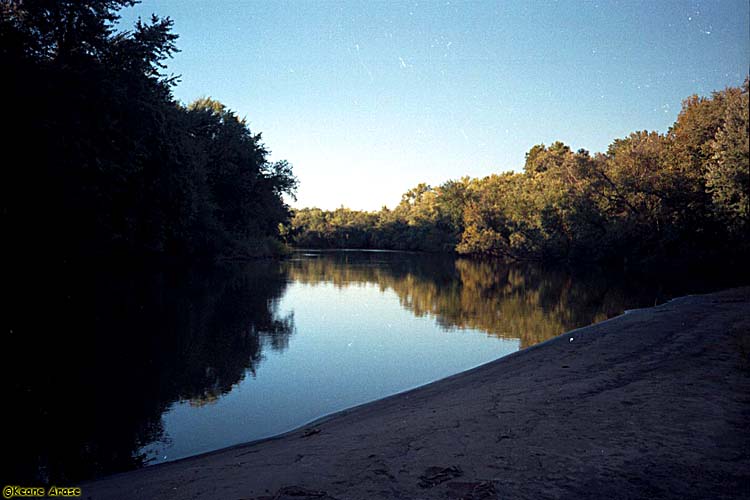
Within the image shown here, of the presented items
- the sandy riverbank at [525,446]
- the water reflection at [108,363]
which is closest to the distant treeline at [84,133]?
the water reflection at [108,363]

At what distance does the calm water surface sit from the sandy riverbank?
131cm

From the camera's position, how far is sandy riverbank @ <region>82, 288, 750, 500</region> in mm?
3859

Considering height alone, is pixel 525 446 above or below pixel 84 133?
below

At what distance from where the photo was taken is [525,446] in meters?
4.66

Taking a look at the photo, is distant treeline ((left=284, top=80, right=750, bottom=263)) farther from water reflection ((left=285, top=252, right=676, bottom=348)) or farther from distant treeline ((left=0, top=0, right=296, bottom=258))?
distant treeline ((left=0, top=0, right=296, bottom=258))

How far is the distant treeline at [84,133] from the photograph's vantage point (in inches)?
645

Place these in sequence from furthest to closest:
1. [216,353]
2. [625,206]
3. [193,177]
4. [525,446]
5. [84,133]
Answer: [625,206] < [193,177] < [84,133] < [216,353] < [525,446]

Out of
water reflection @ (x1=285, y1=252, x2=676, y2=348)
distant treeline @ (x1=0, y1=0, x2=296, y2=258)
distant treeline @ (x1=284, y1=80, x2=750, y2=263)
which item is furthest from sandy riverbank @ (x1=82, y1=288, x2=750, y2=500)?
distant treeline @ (x1=0, y1=0, x2=296, y2=258)

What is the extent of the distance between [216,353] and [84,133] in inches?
414

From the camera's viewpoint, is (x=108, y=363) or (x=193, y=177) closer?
(x=108, y=363)

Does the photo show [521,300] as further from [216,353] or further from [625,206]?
[625,206]

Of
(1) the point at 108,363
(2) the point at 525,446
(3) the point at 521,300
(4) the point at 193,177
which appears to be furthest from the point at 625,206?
(2) the point at 525,446

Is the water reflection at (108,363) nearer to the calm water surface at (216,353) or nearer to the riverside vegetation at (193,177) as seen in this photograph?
the calm water surface at (216,353)

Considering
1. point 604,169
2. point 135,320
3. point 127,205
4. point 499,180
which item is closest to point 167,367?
point 135,320
